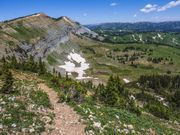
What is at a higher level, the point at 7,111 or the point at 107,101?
the point at 7,111

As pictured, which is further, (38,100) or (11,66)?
(11,66)

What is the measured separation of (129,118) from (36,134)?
1316cm

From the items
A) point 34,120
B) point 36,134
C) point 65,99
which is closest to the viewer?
point 36,134

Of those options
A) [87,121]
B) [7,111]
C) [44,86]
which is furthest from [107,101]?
[7,111]

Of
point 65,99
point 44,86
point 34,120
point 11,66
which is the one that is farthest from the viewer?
point 11,66

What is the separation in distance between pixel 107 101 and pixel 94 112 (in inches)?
605

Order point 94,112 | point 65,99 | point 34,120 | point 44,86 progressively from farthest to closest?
1. point 44,86
2. point 65,99
3. point 94,112
4. point 34,120

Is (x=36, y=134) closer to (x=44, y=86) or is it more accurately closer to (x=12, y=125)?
(x=12, y=125)

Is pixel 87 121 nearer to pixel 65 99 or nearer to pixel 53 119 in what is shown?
pixel 53 119

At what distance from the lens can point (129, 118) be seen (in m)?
36.8

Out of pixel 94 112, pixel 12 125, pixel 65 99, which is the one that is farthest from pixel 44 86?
pixel 12 125

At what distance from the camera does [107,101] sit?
5062 cm

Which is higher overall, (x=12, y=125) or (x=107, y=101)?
(x=12, y=125)

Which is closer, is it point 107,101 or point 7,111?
point 7,111
